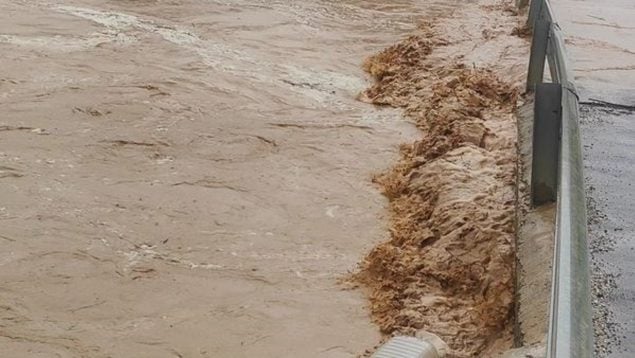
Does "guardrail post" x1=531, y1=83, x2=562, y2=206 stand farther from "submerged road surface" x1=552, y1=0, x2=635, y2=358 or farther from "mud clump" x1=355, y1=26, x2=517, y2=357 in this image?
"mud clump" x1=355, y1=26, x2=517, y2=357

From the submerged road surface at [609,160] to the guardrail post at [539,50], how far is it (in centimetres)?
31

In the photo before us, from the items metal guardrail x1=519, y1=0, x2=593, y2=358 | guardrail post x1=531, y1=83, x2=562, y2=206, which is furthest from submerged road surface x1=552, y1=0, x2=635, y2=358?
metal guardrail x1=519, y1=0, x2=593, y2=358

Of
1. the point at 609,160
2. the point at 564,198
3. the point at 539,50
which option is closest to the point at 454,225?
the point at 609,160

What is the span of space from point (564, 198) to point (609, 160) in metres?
2.62

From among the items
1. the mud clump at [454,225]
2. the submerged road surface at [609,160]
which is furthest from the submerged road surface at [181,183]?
the submerged road surface at [609,160]

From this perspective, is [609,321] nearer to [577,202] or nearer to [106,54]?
[577,202]

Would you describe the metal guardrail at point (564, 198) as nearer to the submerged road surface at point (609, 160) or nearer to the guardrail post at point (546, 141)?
the guardrail post at point (546, 141)

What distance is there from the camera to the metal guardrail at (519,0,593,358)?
1.75 m

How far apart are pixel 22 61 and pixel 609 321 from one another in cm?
664

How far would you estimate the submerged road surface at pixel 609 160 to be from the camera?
3.50 m

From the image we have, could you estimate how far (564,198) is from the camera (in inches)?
97.0

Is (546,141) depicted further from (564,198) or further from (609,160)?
(564,198)

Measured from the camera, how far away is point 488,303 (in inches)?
177

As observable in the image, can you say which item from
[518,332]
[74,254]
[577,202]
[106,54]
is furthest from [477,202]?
[106,54]
